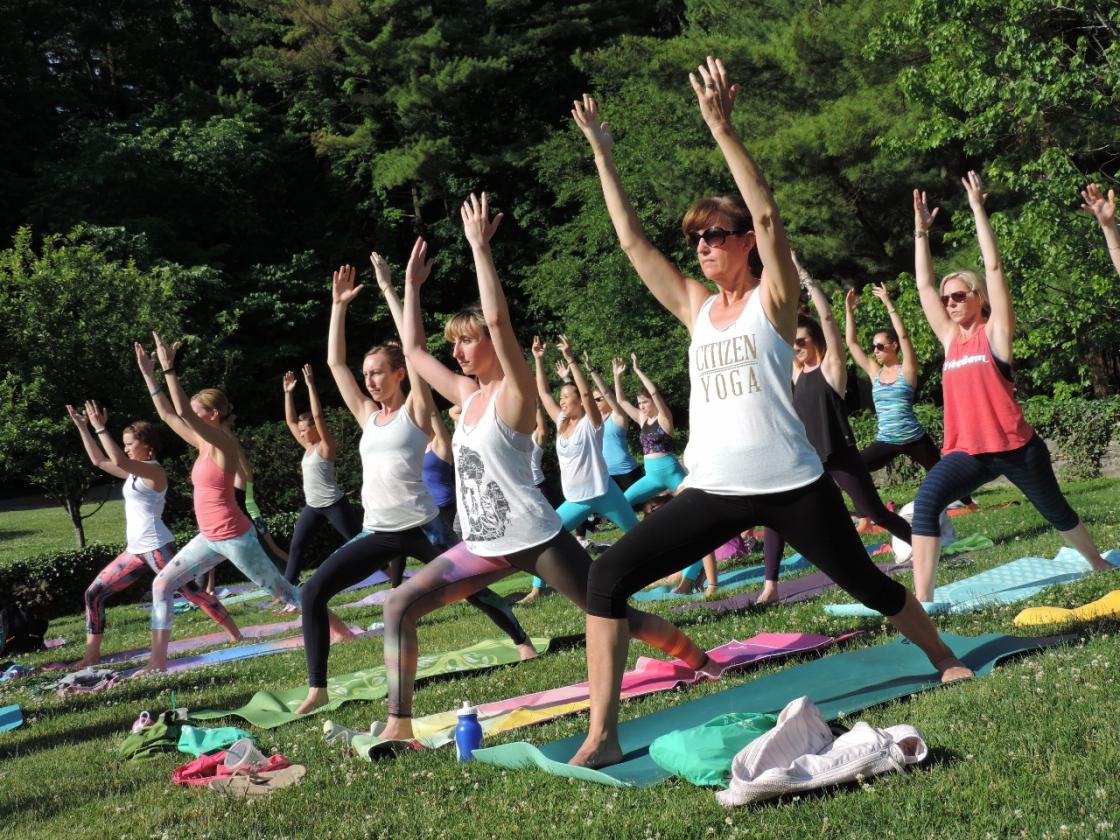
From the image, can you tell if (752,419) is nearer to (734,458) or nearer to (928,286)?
(734,458)

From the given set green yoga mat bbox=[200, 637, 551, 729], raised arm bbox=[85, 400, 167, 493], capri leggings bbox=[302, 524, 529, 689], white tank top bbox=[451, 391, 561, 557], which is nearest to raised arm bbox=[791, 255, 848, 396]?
green yoga mat bbox=[200, 637, 551, 729]

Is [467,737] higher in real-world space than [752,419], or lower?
lower

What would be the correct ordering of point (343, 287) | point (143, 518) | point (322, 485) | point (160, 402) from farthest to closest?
1. point (322, 485)
2. point (143, 518)
3. point (160, 402)
4. point (343, 287)

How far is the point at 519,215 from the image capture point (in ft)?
127

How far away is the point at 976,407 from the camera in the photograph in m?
7.02

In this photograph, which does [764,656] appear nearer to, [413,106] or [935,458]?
[935,458]

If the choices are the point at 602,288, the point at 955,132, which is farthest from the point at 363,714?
the point at 602,288

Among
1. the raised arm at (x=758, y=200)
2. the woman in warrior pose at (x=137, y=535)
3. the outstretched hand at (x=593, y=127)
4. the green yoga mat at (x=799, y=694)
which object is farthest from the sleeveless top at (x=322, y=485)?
the raised arm at (x=758, y=200)

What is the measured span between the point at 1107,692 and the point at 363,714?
13.5 ft

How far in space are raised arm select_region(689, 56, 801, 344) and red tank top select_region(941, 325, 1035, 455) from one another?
2.88m

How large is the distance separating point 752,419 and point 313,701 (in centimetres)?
375

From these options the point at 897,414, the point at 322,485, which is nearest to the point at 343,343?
the point at 322,485

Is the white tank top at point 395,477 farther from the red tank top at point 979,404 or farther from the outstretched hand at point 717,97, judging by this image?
the outstretched hand at point 717,97

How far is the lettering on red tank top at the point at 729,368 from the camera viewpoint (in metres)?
4.64
